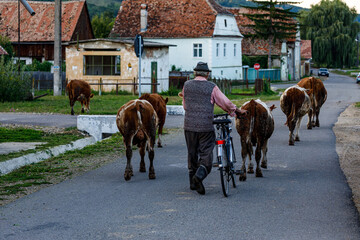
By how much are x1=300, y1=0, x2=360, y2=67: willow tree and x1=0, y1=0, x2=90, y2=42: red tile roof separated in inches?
1766

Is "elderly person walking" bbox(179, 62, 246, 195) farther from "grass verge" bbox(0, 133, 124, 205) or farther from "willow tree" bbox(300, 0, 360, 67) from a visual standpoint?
"willow tree" bbox(300, 0, 360, 67)

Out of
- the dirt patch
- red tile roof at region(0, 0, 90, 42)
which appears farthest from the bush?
red tile roof at region(0, 0, 90, 42)

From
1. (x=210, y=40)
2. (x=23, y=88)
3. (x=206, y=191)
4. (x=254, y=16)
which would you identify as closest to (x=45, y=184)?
(x=206, y=191)

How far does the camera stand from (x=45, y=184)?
10469 millimetres

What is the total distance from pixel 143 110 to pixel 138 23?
4916cm

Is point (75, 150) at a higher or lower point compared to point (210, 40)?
lower

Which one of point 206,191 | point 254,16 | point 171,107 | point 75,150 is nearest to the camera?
point 206,191

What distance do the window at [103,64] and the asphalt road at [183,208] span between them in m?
30.3

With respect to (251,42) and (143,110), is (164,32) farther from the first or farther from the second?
(143,110)

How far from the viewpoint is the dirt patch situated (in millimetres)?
10820

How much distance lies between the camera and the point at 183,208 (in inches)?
331

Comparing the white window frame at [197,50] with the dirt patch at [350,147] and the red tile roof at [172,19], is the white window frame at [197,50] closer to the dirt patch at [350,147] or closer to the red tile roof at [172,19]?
the red tile roof at [172,19]

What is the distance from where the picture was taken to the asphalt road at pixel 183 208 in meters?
7.14

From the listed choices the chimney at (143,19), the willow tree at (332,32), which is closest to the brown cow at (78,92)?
the chimney at (143,19)
